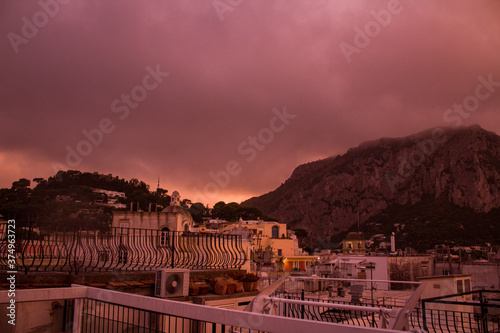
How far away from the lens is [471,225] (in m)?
79.4

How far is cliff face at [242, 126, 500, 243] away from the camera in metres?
96.2

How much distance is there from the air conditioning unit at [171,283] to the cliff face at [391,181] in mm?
98584

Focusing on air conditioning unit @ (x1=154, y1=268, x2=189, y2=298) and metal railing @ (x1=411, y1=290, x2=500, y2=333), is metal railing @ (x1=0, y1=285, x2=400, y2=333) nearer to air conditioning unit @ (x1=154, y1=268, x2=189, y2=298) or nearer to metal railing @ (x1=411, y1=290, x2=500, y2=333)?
air conditioning unit @ (x1=154, y1=268, x2=189, y2=298)

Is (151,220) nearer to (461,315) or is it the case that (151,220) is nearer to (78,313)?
(78,313)

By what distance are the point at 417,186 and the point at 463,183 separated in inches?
600

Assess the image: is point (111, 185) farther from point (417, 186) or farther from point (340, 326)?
point (340, 326)

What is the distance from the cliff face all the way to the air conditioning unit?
9858cm

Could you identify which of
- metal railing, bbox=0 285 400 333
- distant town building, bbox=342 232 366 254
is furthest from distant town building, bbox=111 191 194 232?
distant town building, bbox=342 232 366 254

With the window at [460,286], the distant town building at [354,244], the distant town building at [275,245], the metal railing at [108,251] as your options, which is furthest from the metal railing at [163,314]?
the distant town building at [354,244]

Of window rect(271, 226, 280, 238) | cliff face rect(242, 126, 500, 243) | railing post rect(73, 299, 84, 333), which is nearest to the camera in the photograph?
railing post rect(73, 299, 84, 333)

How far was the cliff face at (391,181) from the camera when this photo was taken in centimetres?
9619

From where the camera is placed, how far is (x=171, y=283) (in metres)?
6.27

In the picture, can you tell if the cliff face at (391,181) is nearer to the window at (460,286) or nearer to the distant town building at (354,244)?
the distant town building at (354,244)

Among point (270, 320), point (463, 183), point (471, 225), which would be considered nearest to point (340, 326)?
point (270, 320)
